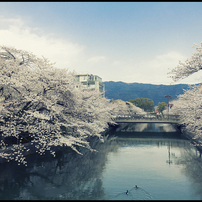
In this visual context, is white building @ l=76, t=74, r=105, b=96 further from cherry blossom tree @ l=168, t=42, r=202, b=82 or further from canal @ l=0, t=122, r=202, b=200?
cherry blossom tree @ l=168, t=42, r=202, b=82

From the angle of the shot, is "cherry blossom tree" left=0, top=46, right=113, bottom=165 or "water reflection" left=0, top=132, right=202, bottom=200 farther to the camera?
"cherry blossom tree" left=0, top=46, right=113, bottom=165

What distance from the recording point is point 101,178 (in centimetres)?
2181

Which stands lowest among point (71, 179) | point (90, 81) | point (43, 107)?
point (71, 179)

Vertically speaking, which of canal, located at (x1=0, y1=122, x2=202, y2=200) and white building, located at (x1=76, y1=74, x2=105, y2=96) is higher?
white building, located at (x1=76, y1=74, x2=105, y2=96)

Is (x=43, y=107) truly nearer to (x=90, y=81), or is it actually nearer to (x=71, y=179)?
(x=71, y=179)

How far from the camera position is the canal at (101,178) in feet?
58.2

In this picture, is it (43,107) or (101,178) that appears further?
(43,107)

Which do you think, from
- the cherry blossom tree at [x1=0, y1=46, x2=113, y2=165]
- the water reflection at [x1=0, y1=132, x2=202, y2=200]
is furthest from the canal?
the cherry blossom tree at [x1=0, y1=46, x2=113, y2=165]

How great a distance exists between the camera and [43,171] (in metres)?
23.9

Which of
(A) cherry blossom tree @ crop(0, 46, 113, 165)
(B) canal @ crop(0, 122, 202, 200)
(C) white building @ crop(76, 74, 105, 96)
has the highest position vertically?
(C) white building @ crop(76, 74, 105, 96)

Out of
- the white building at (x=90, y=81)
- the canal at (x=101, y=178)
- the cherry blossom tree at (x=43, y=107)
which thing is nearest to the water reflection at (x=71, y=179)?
the canal at (x=101, y=178)

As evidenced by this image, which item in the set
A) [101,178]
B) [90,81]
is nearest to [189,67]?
[101,178]

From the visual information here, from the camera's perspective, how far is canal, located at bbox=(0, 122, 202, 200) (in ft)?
58.2

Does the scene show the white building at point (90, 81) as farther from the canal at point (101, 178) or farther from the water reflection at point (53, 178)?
the water reflection at point (53, 178)
